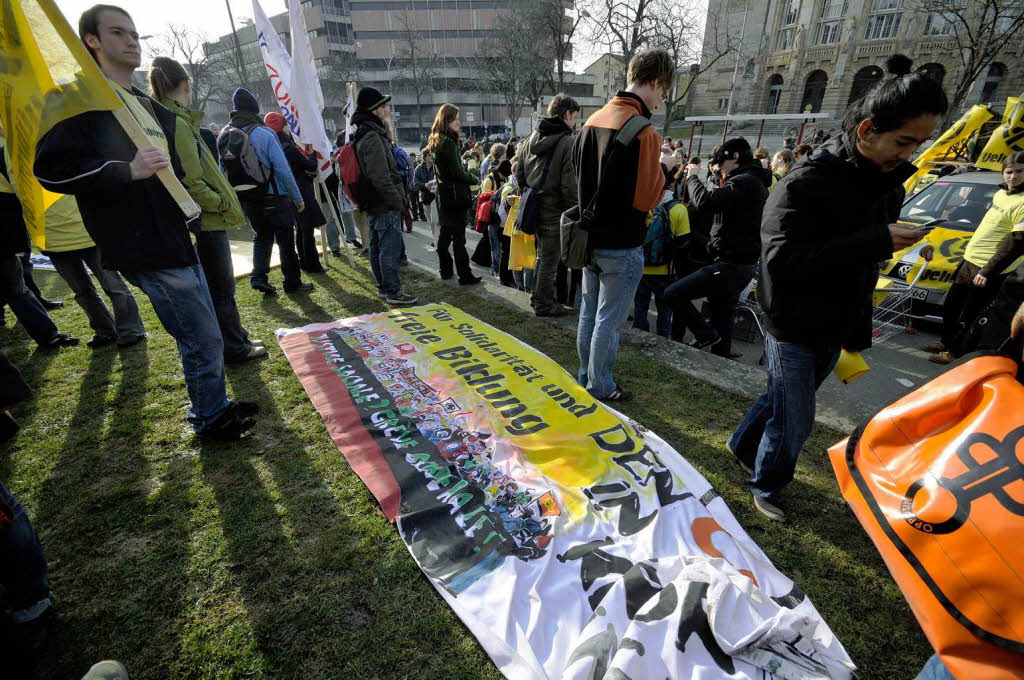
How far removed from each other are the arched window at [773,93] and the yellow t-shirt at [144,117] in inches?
1788

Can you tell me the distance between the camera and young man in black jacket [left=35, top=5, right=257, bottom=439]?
2.12 m

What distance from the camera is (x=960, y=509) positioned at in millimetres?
1291

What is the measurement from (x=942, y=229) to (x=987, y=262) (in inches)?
65.3

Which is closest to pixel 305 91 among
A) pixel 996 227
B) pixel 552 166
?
pixel 552 166

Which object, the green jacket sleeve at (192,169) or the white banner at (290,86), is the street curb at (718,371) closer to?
the green jacket sleeve at (192,169)

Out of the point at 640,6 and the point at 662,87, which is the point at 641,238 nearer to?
the point at 662,87

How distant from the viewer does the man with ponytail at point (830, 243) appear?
70.8 inches

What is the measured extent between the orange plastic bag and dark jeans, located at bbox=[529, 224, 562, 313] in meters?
3.39

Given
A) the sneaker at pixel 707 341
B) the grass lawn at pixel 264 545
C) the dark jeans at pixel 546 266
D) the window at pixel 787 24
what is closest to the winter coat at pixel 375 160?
the dark jeans at pixel 546 266

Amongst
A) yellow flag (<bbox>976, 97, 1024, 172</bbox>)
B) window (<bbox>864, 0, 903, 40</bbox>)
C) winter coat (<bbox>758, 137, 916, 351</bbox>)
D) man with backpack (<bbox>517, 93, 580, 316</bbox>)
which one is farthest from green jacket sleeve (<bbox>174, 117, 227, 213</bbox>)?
window (<bbox>864, 0, 903, 40</bbox>)

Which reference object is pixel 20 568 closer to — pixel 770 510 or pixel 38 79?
pixel 38 79

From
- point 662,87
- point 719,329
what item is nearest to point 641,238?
point 662,87

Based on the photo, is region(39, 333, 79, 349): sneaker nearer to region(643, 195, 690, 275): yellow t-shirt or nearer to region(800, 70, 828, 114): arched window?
region(643, 195, 690, 275): yellow t-shirt

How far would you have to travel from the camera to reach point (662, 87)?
287 centimetres
